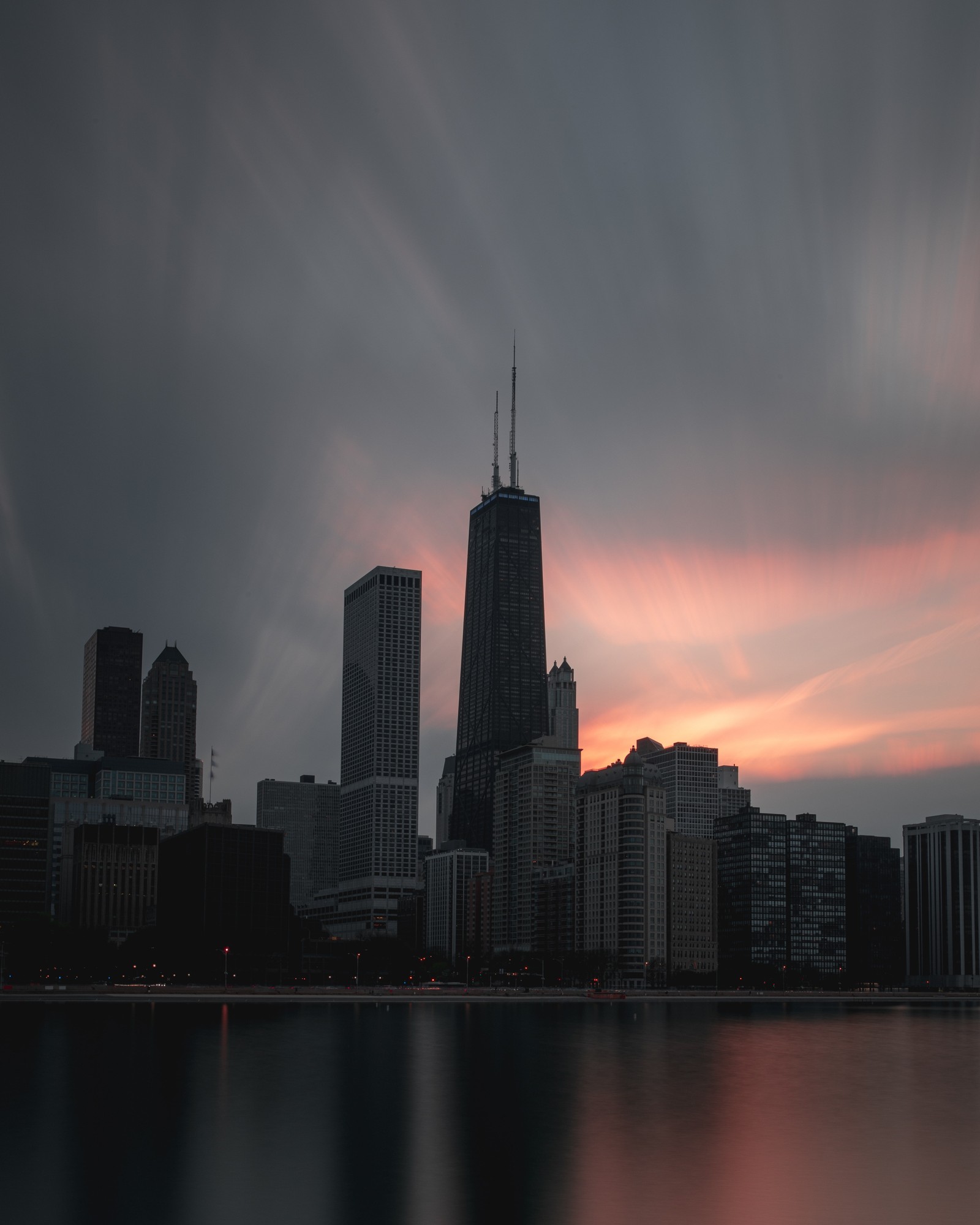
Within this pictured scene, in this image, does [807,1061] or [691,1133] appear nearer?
[691,1133]

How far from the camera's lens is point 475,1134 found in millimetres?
83062

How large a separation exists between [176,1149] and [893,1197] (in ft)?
122

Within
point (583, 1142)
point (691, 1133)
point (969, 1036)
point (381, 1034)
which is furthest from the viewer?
point (969, 1036)

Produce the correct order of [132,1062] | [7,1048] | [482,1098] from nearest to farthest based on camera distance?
[482,1098] < [132,1062] < [7,1048]

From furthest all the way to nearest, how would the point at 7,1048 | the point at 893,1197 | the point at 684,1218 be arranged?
the point at 7,1048 → the point at 893,1197 → the point at 684,1218

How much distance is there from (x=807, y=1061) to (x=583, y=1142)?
69.0 metres

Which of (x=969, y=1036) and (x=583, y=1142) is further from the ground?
(x=583, y=1142)

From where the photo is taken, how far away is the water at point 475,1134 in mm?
61938

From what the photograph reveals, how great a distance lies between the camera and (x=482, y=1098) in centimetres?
10175

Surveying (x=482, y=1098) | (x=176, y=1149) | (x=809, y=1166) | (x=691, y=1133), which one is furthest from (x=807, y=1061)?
(x=176, y=1149)

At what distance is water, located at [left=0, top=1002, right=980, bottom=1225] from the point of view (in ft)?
203

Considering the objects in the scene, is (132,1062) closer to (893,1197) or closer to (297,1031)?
(297,1031)

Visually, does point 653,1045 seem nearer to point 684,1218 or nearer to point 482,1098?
point 482,1098

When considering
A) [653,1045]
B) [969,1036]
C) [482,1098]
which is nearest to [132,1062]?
[482,1098]
